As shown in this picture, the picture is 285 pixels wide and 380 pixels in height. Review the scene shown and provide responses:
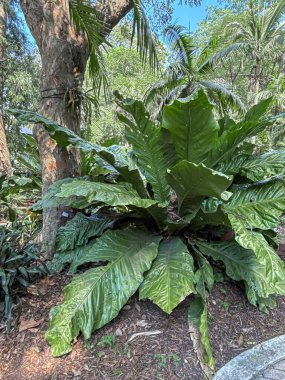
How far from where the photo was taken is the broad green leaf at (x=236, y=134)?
1965mm

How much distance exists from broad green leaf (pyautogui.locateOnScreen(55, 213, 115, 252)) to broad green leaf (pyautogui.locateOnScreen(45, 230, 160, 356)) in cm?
33

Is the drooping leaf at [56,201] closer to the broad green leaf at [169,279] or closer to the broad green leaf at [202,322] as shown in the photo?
the broad green leaf at [169,279]

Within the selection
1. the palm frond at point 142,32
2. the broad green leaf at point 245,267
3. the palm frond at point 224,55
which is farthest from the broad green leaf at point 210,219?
the palm frond at point 224,55

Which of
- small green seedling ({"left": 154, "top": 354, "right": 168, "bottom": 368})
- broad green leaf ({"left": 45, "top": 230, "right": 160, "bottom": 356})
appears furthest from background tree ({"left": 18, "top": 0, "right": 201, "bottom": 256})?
small green seedling ({"left": 154, "top": 354, "right": 168, "bottom": 368})

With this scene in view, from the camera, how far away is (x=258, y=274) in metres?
1.97

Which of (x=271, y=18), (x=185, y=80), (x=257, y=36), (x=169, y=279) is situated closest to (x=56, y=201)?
(x=169, y=279)

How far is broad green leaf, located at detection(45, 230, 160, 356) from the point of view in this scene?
1687mm

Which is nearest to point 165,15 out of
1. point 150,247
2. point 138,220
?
point 138,220

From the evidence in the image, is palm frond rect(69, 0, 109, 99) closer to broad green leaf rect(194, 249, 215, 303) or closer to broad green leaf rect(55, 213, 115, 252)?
broad green leaf rect(55, 213, 115, 252)

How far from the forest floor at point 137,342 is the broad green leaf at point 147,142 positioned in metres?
0.87

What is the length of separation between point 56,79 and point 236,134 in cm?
159

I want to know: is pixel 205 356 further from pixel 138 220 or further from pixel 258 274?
pixel 138 220

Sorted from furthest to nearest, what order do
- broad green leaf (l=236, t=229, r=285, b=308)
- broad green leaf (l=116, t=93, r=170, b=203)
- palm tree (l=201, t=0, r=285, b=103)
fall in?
palm tree (l=201, t=0, r=285, b=103)
broad green leaf (l=116, t=93, r=170, b=203)
broad green leaf (l=236, t=229, r=285, b=308)

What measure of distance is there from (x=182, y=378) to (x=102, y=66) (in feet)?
8.90
